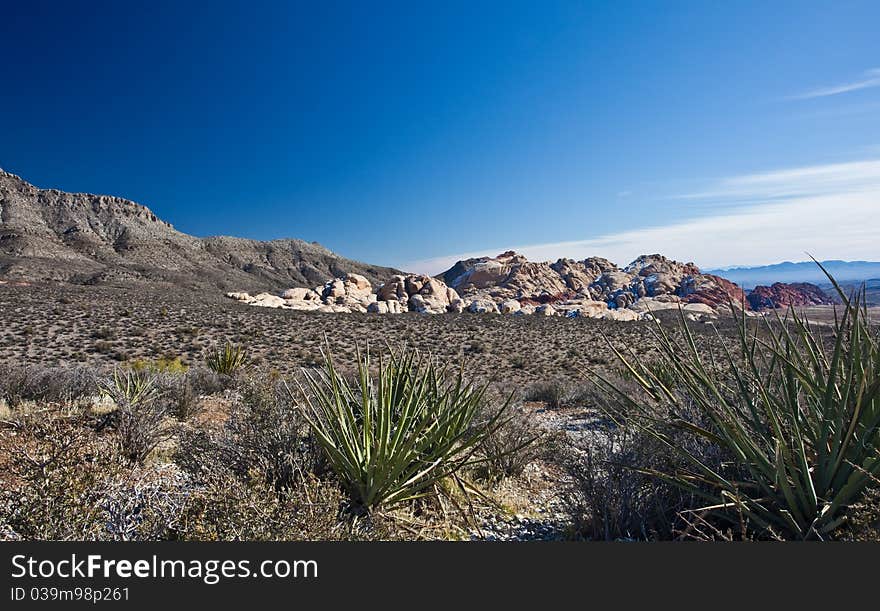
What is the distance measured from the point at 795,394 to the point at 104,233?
85.3 metres

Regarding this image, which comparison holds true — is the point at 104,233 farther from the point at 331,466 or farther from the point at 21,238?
the point at 331,466

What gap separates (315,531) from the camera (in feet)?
7.27

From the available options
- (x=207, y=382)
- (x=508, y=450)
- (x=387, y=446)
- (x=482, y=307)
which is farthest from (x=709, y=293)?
(x=387, y=446)

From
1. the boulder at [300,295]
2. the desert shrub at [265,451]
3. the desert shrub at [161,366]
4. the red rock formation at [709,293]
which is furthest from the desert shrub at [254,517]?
the red rock formation at [709,293]

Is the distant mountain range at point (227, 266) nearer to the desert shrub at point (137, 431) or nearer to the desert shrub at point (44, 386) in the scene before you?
the desert shrub at point (44, 386)

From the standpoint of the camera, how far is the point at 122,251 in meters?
61.6

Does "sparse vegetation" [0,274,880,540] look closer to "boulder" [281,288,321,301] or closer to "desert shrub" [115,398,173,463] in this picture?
"desert shrub" [115,398,173,463]

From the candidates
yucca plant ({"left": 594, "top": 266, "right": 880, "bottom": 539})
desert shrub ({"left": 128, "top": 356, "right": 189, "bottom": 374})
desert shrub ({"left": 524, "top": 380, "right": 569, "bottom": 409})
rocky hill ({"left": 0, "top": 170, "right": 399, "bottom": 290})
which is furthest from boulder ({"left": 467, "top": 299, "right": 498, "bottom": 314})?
yucca plant ({"left": 594, "top": 266, "right": 880, "bottom": 539})

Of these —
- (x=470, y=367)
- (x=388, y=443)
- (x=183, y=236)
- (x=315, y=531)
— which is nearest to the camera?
(x=315, y=531)

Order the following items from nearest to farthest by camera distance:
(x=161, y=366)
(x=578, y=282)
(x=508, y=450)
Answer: (x=508, y=450) → (x=161, y=366) → (x=578, y=282)

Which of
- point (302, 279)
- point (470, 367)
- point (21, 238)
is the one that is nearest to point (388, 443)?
point (470, 367)

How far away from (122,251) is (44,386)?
66.9m

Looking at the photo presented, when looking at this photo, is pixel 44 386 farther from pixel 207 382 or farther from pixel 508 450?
pixel 508 450

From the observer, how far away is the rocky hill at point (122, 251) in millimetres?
47625
